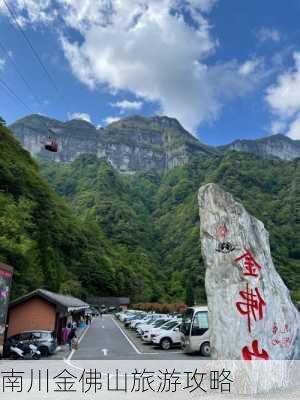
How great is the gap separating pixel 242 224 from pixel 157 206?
132 m

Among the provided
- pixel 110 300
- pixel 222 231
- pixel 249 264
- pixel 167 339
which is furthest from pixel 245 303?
pixel 110 300

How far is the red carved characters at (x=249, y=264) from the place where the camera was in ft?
30.9

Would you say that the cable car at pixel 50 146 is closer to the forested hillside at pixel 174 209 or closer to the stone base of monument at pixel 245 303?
the stone base of monument at pixel 245 303

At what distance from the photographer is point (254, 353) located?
28.7ft

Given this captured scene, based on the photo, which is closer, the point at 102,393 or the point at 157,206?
the point at 102,393

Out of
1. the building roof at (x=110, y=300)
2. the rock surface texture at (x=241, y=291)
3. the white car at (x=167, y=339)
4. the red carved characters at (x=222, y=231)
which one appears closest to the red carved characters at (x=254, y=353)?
the rock surface texture at (x=241, y=291)

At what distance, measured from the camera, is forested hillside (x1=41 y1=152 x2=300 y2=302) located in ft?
296

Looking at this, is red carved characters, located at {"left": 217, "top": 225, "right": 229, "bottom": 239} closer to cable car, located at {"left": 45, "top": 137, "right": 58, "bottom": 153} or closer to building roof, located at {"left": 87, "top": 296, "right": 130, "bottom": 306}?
cable car, located at {"left": 45, "top": 137, "right": 58, "bottom": 153}

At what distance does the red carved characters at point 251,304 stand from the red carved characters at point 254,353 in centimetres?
45

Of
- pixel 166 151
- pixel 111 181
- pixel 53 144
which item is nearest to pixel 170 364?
pixel 53 144

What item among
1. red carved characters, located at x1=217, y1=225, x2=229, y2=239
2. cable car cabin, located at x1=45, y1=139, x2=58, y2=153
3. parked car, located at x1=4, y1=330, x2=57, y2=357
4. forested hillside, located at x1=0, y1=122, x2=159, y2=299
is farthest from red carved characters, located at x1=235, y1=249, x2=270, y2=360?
forested hillside, located at x1=0, y1=122, x2=159, y2=299

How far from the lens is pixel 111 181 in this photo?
136m

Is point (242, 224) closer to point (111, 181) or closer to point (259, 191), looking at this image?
point (259, 191)

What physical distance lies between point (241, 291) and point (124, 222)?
104m
